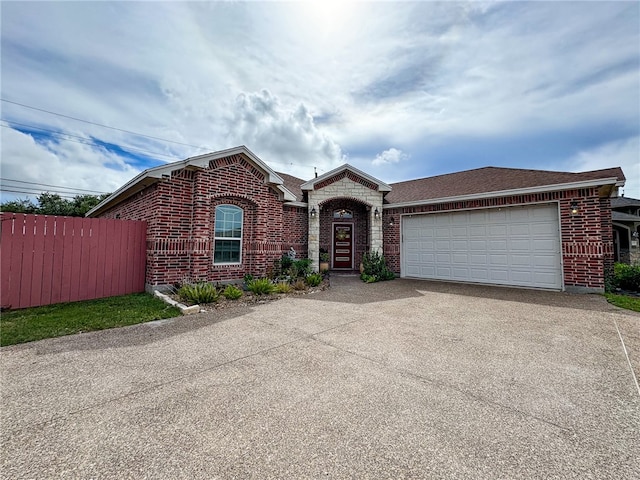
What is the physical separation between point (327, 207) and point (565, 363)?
1046cm

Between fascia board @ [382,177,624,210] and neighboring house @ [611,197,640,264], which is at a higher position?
fascia board @ [382,177,624,210]

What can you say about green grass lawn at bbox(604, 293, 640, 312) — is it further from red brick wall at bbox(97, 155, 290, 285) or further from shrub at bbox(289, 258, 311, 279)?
red brick wall at bbox(97, 155, 290, 285)

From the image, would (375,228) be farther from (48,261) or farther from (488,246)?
(48,261)

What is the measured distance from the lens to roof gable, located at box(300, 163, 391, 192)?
1140cm

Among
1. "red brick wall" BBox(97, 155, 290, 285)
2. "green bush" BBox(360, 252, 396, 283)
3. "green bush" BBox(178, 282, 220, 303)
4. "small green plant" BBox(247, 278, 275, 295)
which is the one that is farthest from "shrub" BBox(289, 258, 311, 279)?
"green bush" BBox(178, 282, 220, 303)

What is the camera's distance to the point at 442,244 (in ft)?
35.0

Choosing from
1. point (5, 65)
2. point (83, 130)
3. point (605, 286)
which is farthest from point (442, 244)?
point (83, 130)

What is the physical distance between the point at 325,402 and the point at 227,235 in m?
6.98

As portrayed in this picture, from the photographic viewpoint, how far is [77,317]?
518 centimetres

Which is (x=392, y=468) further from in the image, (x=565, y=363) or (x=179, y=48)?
(x=179, y=48)

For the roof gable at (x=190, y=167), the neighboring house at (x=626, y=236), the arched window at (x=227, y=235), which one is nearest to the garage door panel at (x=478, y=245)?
the roof gable at (x=190, y=167)

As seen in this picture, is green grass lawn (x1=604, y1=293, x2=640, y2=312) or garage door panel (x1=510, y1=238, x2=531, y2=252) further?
garage door panel (x1=510, y1=238, x2=531, y2=252)

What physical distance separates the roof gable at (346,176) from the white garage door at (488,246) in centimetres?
189

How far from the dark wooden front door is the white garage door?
2585 mm
